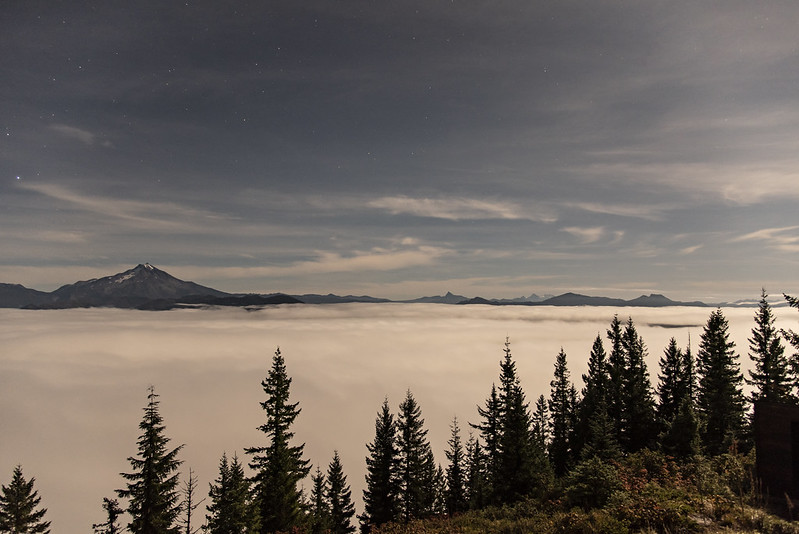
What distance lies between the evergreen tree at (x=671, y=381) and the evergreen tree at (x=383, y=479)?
31.7m

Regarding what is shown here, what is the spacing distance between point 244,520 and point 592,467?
3509 cm

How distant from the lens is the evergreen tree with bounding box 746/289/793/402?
39.1 metres

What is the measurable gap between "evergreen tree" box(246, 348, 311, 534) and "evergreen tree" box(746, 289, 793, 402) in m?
44.3

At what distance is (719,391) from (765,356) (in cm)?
865

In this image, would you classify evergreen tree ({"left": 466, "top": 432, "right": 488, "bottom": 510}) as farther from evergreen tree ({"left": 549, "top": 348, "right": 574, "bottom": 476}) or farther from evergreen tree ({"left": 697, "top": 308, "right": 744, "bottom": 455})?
evergreen tree ({"left": 697, "top": 308, "right": 744, "bottom": 455})

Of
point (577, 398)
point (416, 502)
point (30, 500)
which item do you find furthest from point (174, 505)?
point (577, 398)

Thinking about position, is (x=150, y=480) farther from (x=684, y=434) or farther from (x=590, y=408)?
(x=590, y=408)

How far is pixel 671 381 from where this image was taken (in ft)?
160

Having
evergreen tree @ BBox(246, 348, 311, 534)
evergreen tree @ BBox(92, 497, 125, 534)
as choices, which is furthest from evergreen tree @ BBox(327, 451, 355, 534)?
evergreen tree @ BBox(92, 497, 125, 534)

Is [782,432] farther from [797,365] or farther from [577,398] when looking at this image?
[577,398]

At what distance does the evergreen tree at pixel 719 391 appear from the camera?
36656mm

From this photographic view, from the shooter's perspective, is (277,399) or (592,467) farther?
(277,399)

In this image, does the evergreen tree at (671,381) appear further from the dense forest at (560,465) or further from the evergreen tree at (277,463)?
the evergreen tree at (277,463)

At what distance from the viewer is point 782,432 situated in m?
14.4
